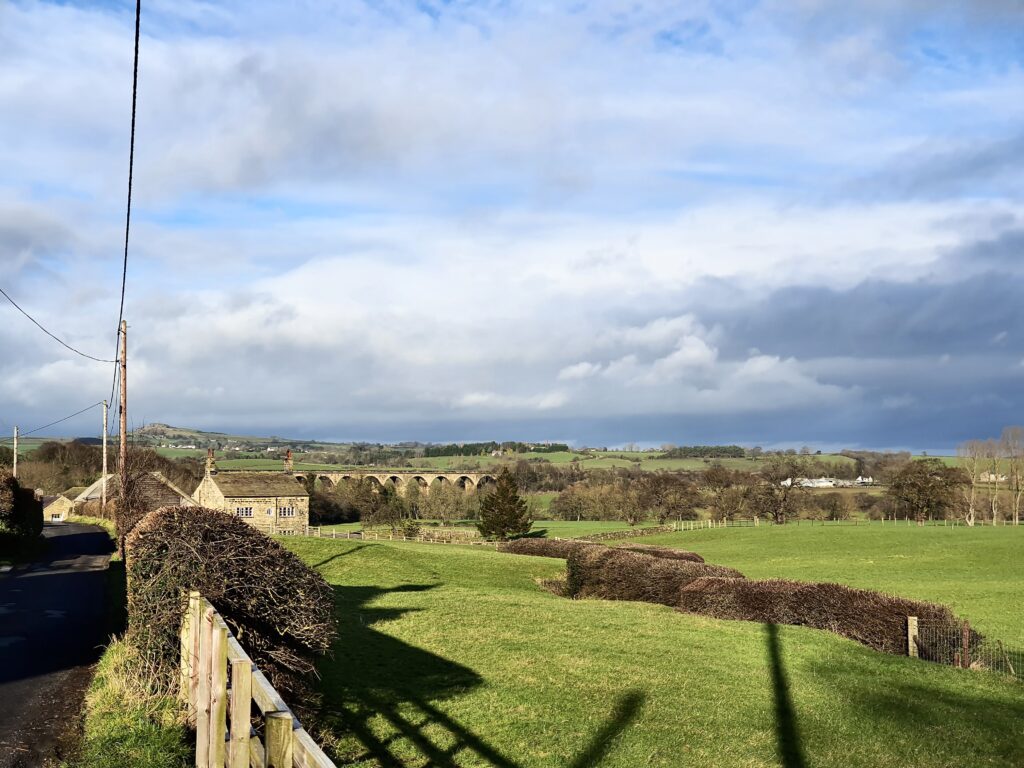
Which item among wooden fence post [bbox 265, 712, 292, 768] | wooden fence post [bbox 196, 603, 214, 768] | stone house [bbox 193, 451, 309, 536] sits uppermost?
wooden fence post [bbox 265, 712, 292, 768]

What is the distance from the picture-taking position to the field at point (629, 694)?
1077 centimetres

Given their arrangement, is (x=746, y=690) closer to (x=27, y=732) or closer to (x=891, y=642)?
(x=891, y=642)

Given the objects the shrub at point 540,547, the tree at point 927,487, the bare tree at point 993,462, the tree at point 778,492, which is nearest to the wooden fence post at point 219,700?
the shrub at point 540,547

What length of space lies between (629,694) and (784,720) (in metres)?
2.52

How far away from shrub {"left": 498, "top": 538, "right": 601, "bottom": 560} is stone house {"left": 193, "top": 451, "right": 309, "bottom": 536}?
2167 centimetres

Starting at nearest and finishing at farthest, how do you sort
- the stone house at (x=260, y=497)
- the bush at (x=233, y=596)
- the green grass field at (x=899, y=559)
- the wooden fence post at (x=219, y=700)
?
the wooden fence post at (x=219, y=700) → the bush at (x=233, y=596) → the green grass field at (x=899, y=559) → the stone house at (x=260, y=497)

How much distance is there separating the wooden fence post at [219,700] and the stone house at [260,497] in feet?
218

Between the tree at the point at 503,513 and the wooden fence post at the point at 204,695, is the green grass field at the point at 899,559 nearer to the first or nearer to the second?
the tree at the point at 503,513

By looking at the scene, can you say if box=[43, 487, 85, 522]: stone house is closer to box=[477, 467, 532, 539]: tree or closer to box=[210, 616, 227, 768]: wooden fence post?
box=[477, 467, 532, 539]: tree

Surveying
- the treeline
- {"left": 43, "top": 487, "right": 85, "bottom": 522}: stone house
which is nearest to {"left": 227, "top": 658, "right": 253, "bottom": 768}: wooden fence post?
{"left": 43, "top": 487, "right": 85, "bottom": 522}: stone house

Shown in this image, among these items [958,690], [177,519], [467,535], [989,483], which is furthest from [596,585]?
[989,483]

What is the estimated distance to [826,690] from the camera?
14.8 metres

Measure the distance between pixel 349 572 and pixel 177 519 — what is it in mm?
26593

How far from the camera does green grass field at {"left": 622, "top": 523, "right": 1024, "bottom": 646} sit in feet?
109
